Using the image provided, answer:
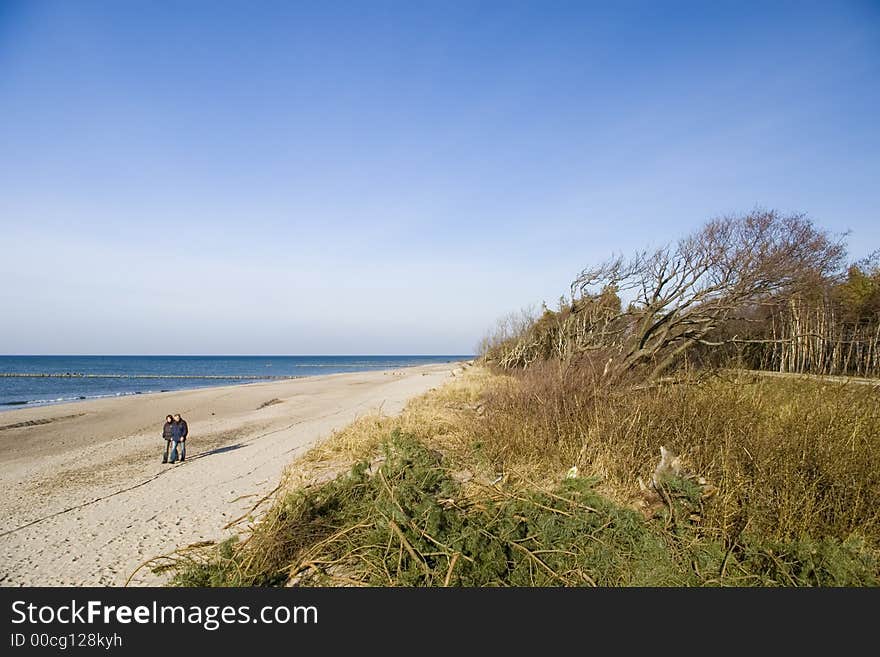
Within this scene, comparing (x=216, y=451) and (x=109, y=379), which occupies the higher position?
(x=216, y=451)

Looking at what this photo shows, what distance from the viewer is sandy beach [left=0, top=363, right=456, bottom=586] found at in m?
4.25

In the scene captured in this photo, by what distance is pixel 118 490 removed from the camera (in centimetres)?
727

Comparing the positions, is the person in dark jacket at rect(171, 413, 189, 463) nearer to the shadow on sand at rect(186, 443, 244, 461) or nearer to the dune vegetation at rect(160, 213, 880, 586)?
the shadow on sand at rect(186, 443, 244, 461)

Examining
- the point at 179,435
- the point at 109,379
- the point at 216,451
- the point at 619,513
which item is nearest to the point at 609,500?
the point at 619,513

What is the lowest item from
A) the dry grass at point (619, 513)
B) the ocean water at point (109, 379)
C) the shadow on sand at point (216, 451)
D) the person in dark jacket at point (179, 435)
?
the ocean water at point (109, 379)

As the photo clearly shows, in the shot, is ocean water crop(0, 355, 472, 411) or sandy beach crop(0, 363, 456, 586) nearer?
sandy beach crop(0, 363, 456, 586)

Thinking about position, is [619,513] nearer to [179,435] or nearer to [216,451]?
[179,435]

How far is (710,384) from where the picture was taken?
5.79 meters

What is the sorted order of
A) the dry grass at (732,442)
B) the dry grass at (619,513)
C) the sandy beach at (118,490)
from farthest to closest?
the sandy beach at (118,490) < the dry grass at (732,442) < the dry grass at (619,513)

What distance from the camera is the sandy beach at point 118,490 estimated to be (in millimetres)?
4254

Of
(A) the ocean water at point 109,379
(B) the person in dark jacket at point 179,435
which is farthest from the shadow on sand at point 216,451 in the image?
(A) the ocean water at point 109,379

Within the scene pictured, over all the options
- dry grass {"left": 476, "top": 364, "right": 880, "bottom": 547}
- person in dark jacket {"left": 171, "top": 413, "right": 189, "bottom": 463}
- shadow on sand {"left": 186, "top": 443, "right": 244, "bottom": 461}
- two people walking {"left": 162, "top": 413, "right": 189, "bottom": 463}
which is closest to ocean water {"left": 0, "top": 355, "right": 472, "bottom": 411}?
shadow on sand {"left": 186, "top": 443, "right": 244, "bottom": 461}

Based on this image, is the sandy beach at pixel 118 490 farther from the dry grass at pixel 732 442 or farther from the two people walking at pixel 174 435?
the dry grass at pixel 732 442

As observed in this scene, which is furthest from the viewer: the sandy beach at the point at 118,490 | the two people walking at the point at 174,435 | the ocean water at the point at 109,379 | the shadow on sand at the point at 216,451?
the ocean water at the point at 109,379
